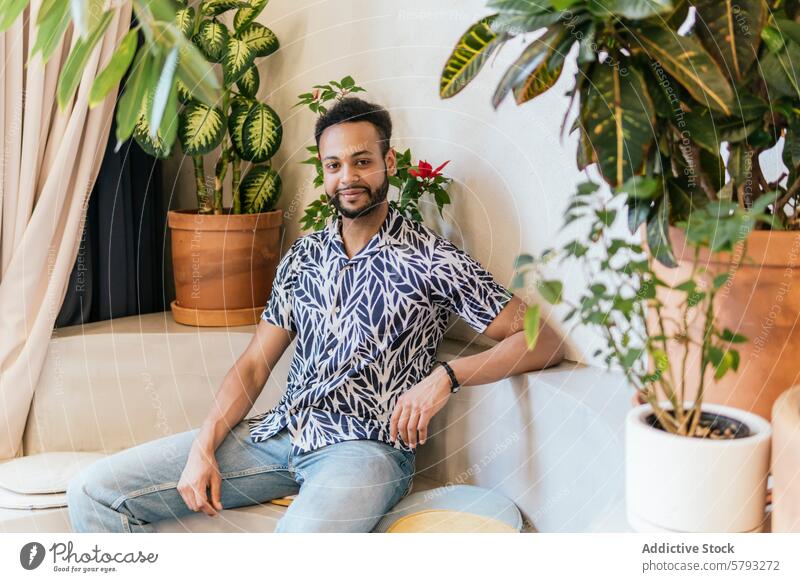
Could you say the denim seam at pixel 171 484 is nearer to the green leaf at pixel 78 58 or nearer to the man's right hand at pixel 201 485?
the man's right hand at pixel 201 485

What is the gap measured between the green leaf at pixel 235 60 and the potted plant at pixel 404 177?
0.33 ft

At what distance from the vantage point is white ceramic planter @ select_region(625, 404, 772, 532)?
0.56 m

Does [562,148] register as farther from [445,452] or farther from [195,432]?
[195,432]

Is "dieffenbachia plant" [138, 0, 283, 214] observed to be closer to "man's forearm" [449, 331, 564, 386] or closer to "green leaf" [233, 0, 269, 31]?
"green leaf" [233, 0, 269, 31]

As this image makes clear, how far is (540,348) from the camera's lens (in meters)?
0.94

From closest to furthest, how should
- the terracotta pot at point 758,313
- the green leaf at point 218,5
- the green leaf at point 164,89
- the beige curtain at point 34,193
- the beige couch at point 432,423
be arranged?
the green leaf at point 164,89, the terracotta pot at point 758,313, the beige couch at point 432,423, the beige curtain at point 34,193, the green leaf at point 218,5

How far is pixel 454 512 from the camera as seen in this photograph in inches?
35.0

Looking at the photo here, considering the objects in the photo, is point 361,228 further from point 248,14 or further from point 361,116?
point 248,14

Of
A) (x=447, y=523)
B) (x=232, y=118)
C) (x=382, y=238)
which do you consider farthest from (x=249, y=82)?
(x=447, y=523)

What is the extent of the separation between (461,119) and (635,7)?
1.58ft

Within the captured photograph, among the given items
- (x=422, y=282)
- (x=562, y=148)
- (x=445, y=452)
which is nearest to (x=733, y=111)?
(x=562, y=148)

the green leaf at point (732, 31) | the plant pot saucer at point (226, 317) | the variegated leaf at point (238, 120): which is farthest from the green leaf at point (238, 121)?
the green leaf at point (732, 31)

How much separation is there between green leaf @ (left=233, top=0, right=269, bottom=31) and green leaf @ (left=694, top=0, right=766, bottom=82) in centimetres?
71

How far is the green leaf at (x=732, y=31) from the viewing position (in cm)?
60
